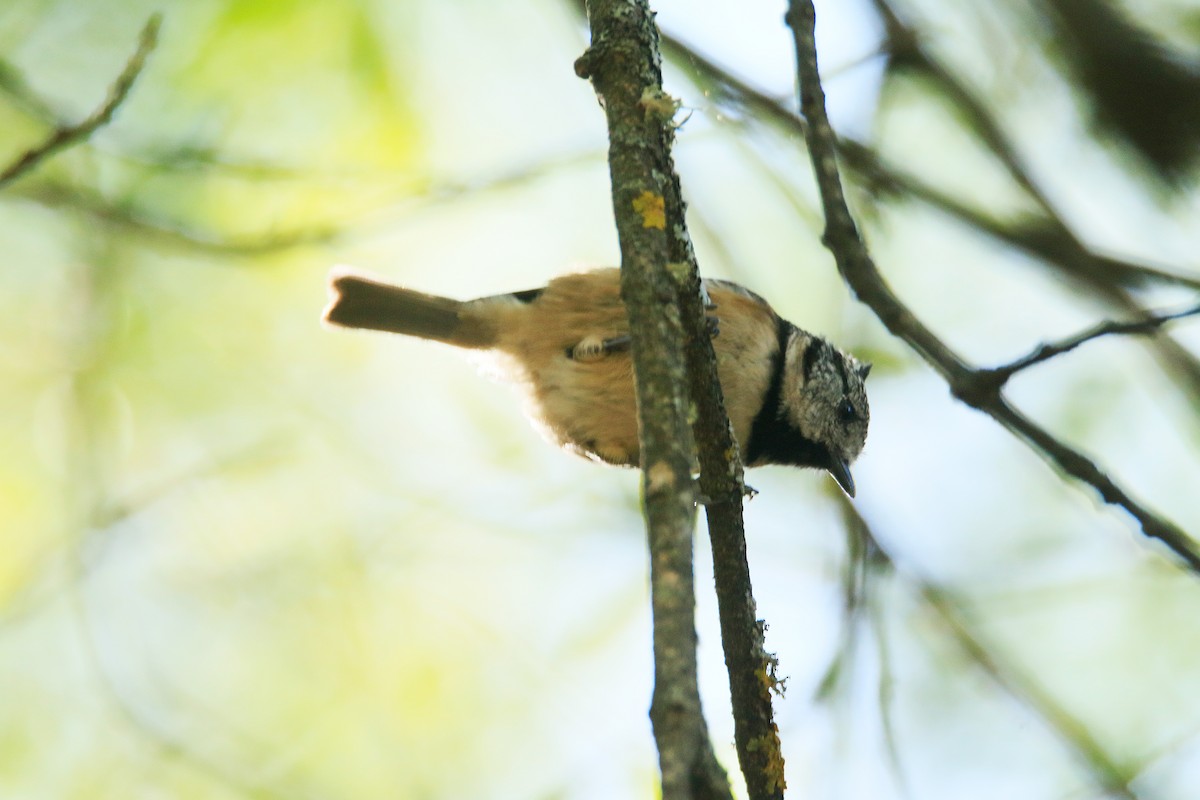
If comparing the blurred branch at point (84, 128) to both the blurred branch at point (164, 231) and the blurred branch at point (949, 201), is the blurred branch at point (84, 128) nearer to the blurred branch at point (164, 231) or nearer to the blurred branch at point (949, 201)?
the blurred branch at point (949, 201)

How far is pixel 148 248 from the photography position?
5.42m

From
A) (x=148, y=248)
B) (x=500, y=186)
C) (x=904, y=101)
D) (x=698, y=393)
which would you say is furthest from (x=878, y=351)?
(x=148, y=248)

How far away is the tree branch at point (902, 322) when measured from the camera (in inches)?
83.7

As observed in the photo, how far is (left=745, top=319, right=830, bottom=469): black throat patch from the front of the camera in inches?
181

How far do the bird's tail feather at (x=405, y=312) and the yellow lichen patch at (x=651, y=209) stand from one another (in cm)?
239

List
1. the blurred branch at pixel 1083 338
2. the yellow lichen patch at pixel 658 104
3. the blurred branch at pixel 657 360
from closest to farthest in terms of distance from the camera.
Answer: the blurred branch at pixel 657 360, the blurred branch at pixel 1083 338, the yellow lichen patch at pixel 658 104

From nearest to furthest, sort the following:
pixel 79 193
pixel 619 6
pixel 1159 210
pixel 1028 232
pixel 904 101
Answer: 1. pixel 619 6
2. pixel 1159 210
3. pixel 1028 232
4. pixel 904 101
5. pixel 79 193

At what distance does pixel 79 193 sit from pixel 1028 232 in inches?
165

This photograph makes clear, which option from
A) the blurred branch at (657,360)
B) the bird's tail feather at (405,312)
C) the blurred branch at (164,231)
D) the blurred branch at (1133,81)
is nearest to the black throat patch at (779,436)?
the bird's tail feather at (405,312)

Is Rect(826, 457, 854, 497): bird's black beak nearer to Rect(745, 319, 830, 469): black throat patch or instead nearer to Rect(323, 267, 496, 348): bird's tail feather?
Rect(745, 319, 830, 469): black throat patch

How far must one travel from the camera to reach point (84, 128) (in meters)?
2.52

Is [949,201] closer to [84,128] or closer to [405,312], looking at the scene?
[405,312]

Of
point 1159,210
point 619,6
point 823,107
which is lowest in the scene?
A: point 823,107

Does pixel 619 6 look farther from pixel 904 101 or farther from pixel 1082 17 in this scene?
pixel 904 101
